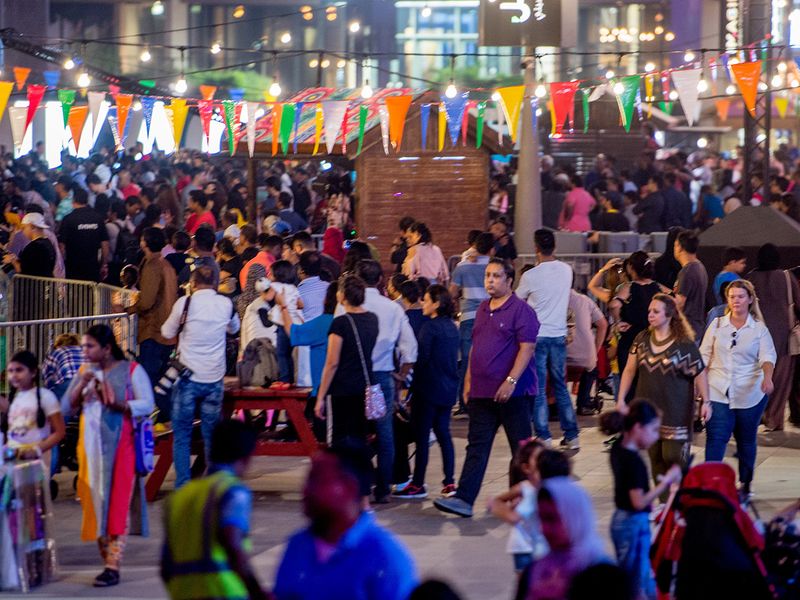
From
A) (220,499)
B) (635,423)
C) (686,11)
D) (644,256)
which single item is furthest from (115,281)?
(686,11)

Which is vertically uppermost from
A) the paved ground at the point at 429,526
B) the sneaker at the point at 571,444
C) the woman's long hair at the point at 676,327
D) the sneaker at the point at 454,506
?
the woman's long hair at the point at 676,327

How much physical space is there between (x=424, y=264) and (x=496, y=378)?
522 centimetres

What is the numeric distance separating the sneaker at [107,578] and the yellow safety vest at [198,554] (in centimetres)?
324

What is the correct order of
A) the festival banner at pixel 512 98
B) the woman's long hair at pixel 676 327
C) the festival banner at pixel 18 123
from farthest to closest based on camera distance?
the festival banner at pixel 18 123, the festival banner at pixel 512 98, the woman's long hair at pixel 676 327

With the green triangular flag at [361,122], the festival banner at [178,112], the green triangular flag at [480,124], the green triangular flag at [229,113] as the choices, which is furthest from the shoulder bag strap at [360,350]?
the green triangular flag at [361,122]

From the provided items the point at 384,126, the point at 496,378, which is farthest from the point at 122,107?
the point at 496,378

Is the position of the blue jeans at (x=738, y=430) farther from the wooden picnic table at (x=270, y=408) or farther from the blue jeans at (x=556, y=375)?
the wooden picnic table at (x=270, y=408)

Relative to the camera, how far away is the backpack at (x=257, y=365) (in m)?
11.0

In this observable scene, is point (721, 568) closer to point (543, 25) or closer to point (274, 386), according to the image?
point (274, 386)

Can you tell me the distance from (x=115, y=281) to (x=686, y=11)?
40.9 metres

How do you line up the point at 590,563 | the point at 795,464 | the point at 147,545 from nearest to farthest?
the point at 590,563, the point at 147,545, the point at 795,464

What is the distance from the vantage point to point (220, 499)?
17.9ft

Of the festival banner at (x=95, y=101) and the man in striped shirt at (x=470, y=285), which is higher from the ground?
the festival banner at (x=95, y=101)

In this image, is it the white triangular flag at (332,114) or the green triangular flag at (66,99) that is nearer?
the green triangular flag at (66,99)
